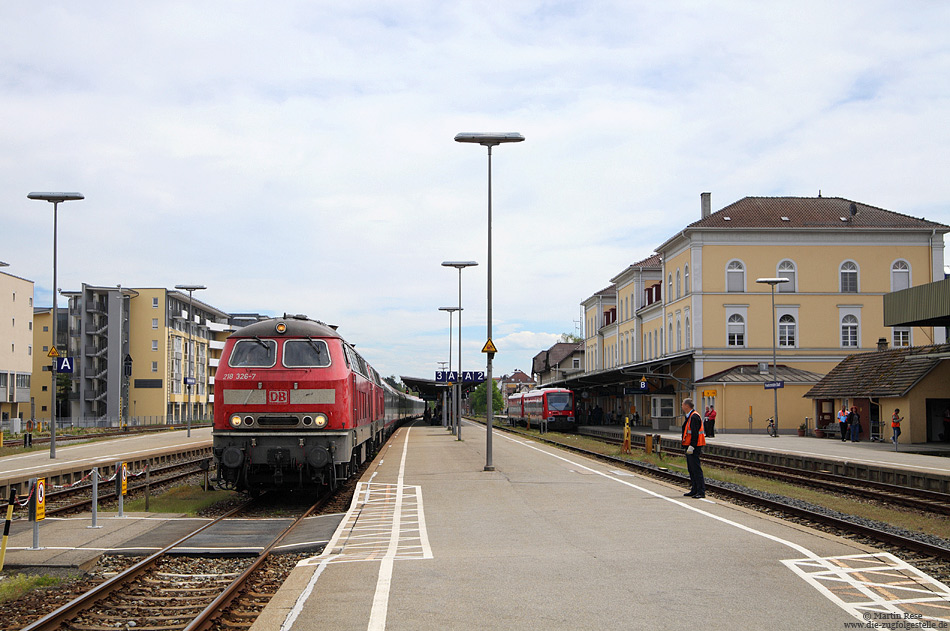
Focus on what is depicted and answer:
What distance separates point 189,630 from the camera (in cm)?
682

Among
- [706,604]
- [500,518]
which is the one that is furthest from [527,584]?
[500,518]

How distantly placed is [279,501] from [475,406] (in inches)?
5717

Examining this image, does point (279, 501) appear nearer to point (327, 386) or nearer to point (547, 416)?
point (327, 386)

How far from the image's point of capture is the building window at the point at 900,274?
53688 mm

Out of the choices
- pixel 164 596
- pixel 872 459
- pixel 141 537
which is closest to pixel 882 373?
pixel 872 459

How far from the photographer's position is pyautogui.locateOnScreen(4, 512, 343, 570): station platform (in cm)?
1009

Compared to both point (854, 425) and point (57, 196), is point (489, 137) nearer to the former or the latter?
point (57, 196)

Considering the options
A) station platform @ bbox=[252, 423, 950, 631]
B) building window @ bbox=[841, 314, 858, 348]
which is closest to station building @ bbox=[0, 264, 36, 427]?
building window @ bbox=[841, 314, 858, 348]

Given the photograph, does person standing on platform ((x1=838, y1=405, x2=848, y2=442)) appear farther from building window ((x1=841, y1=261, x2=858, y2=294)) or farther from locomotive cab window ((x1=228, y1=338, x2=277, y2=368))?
locomotive cab window ((x1=228, y1=338, x2=277, y2=368))

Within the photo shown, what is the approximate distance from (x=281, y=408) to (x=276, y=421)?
0.76ft

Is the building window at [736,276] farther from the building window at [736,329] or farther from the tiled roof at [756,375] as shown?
the tiled roof at [756,375]

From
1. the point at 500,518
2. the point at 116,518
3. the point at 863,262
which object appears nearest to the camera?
the point at 500,518

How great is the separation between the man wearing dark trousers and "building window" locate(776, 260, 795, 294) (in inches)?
1610

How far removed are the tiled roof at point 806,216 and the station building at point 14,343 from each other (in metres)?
49.5
